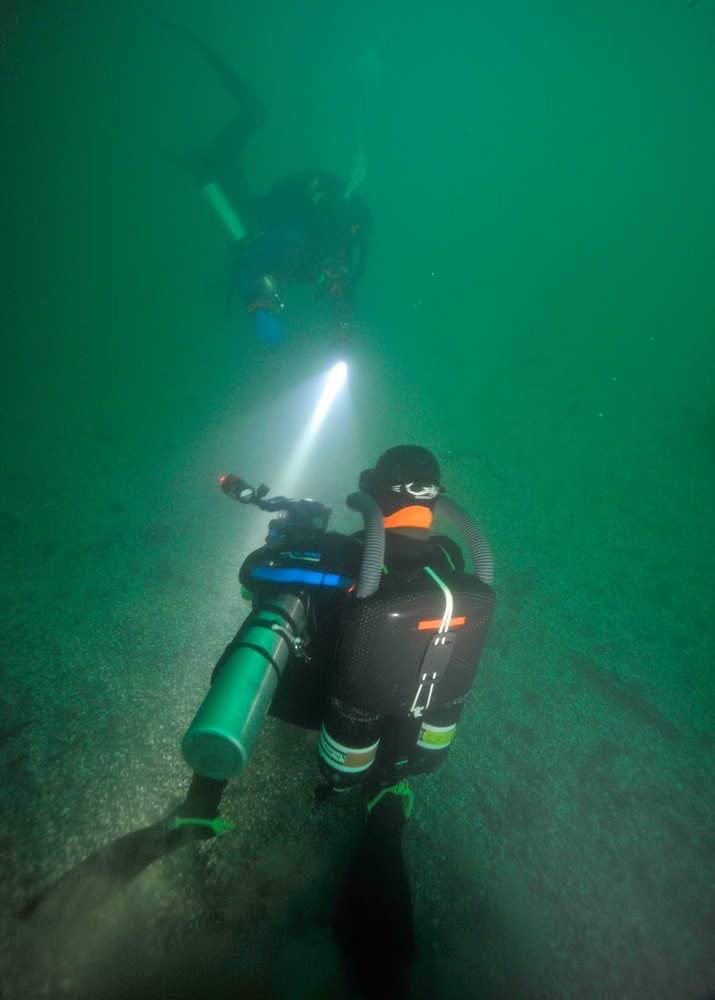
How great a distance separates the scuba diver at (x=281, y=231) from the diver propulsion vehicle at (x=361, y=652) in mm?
6583

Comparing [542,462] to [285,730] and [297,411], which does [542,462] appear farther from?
[285,730]

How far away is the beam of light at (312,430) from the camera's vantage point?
19.8 ft

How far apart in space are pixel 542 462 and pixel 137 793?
A: 6.89 metres

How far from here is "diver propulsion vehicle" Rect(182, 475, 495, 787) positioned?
1.42 meters

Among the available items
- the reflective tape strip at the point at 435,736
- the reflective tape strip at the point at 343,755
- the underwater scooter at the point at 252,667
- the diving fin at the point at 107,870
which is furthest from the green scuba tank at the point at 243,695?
the diving fin at the point at 107,870

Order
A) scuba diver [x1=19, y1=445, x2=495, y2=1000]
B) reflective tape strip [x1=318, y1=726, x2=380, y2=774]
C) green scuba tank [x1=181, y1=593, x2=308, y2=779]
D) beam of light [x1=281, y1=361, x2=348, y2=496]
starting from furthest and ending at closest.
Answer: beam of light [x1=281, y1=361, x2=348, y2=496], reflective tape strip [x1=318, y1=726, x2=380, y2=774], scuba diver [x1=19, y1=445, x2=495, y2=1000], green scuba tank [x1=181, y1=593, x2=308, y2=779]

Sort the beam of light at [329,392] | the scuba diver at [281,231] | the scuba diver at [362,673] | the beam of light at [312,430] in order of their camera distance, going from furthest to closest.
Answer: the beam of light at [329,392] < the scuba diver at [281,231] < the beam of light at [312,430] < the scuba diver at [362,673]

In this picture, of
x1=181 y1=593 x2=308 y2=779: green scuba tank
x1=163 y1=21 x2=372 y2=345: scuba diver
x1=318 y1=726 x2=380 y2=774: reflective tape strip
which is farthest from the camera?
x1=163 y1=21 x2=372 y2=345: scuba diver

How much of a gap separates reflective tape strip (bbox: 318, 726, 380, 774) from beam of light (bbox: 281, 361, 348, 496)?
160 inches

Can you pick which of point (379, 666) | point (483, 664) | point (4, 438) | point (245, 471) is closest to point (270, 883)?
point (379, 666)

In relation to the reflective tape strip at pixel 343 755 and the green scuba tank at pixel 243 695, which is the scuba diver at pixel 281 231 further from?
the reflective tape strip at pixel 343 755

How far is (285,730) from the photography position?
291 centimetres

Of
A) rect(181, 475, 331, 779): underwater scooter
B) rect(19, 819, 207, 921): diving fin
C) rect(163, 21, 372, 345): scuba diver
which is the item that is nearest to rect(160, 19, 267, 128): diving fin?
rect(163, 21, 372, 345): scuba diver

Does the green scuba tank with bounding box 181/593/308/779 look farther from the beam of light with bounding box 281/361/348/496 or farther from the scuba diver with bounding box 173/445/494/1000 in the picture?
the beam of light with bounding box 281/361/348/496
